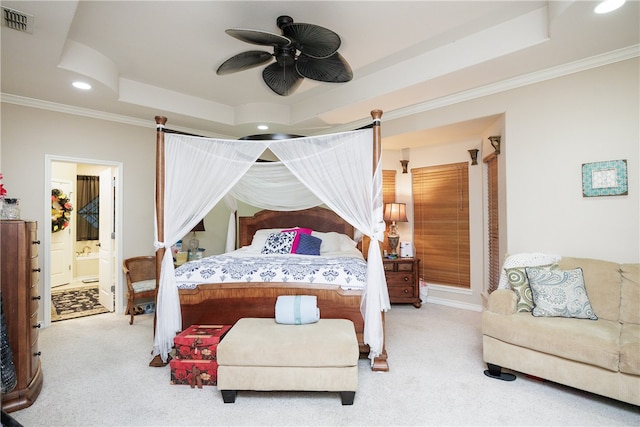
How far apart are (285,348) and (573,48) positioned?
3234 mm

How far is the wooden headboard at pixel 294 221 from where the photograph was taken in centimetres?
479

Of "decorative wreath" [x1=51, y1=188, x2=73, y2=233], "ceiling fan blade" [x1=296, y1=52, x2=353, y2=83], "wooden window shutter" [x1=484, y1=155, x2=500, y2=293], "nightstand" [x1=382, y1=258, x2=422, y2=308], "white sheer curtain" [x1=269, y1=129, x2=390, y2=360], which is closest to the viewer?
"ceiling fan blade" [x1=296, y1=52, x2=353, y2=83]

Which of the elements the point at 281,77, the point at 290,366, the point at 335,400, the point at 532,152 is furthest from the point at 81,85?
the point at 532,152

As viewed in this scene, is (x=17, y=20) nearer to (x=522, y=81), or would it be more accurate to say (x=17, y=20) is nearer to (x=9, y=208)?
(x=9, y=208)

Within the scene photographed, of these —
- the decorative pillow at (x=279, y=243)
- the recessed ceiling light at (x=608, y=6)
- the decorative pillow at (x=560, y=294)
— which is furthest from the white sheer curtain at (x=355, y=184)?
the recessed ceiling light at (x=608, y=6)

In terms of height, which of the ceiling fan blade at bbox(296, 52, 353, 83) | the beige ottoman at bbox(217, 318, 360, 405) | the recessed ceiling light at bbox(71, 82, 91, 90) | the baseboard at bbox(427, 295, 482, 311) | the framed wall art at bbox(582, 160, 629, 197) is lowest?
the baseboard at bbox(427, 295, 482, 311)

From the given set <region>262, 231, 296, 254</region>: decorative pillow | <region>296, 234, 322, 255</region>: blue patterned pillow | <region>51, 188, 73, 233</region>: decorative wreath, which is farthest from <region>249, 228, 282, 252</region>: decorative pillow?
<region>51, 188, 73, 233</region>: decorative wreath

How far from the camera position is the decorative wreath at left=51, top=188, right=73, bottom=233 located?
607 centimetres

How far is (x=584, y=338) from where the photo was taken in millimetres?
2166

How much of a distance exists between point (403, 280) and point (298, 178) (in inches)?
97.7

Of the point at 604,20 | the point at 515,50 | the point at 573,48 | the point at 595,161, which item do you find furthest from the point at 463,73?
the point at 595,161

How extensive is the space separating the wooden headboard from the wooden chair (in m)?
1.29

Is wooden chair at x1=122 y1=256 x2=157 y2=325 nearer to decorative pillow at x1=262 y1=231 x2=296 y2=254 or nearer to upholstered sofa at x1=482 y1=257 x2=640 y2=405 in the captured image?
decorative pillow at x1=262 y1=231 x2=296 y2=254

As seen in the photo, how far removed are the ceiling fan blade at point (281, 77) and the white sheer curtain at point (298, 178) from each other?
488 millimetres
